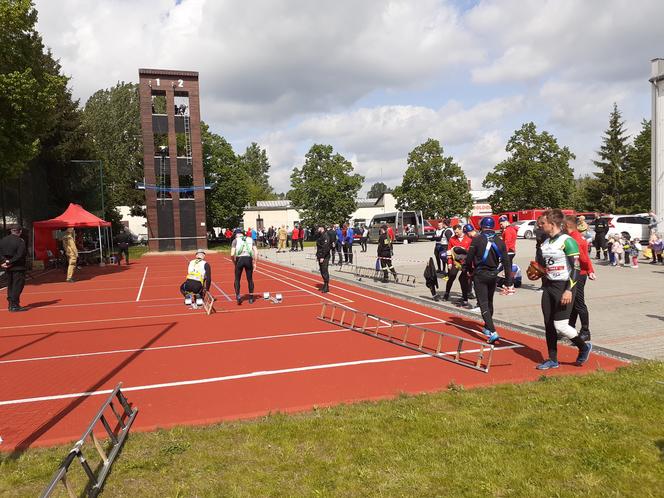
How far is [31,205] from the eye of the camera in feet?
95.8

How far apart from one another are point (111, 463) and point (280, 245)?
30.5 metres

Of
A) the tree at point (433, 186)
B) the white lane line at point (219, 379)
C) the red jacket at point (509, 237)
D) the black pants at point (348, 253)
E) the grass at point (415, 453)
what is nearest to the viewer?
the grass at point (415, 453)

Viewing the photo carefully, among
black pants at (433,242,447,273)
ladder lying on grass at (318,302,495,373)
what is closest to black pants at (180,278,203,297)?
ladder lying on grass at (318,302,495,373)

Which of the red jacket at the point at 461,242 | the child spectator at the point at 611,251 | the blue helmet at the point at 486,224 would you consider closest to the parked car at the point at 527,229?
the child spectator at the point at 611,251

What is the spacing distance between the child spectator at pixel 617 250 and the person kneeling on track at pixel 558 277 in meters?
14.2

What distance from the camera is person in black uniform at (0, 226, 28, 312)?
11609 millimetres

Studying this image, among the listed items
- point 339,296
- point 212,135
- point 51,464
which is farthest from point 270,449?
point 212,135

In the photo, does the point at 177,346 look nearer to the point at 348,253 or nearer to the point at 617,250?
the point at 348,253

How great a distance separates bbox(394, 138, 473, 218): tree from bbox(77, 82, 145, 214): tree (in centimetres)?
3172

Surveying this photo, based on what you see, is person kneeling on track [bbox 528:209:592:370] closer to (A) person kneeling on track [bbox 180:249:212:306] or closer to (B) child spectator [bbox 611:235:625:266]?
(A) person kneeling on track [bbox 180:249:212:306]

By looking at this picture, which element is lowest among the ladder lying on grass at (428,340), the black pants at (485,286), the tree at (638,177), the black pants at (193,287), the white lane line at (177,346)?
the white lane line at (177,346)

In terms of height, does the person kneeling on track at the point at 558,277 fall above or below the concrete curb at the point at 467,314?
above

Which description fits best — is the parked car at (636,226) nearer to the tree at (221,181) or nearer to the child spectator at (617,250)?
the child spectator at (617,250)

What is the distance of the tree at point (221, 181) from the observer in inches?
2190
